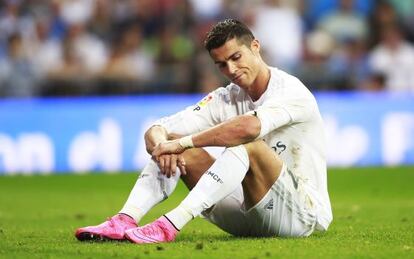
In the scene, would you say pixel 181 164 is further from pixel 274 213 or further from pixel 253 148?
pixel 274 213

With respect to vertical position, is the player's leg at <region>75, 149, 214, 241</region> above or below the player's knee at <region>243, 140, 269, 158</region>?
below

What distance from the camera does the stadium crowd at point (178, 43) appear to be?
1672 cm

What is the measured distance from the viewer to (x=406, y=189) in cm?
1261

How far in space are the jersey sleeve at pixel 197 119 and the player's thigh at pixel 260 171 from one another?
2.60 feet

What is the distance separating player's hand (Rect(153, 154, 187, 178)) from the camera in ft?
21.5

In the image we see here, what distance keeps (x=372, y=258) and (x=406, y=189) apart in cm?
695

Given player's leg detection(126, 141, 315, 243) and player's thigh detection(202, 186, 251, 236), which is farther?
player's thigh detection(202, 186, 251, 236)

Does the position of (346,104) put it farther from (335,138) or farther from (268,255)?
(268,255)

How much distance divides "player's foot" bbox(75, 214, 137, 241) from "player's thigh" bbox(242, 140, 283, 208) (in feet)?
2.75

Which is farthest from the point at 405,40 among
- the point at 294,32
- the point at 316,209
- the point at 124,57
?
the point at 316,209

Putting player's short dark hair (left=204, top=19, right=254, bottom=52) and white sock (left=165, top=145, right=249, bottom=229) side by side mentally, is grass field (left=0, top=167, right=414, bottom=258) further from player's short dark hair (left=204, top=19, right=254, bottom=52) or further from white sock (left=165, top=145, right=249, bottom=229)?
player's short dark hair (left=204, top=19, right=254, bottom=52)

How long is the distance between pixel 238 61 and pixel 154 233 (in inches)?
51.1

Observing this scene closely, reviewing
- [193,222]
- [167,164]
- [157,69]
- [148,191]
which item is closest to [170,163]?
[167,164]

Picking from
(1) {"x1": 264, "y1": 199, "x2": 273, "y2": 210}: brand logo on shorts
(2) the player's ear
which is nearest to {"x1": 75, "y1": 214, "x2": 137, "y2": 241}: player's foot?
(1) {"x1": 264, "y1": 199, "x2": 273, "y2": 210}: brand logo on shorts
